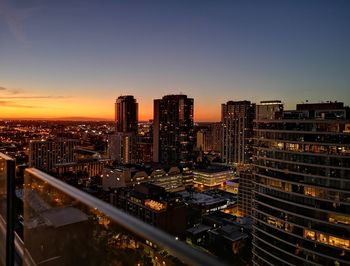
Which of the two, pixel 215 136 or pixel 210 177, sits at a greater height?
pixel 215 136

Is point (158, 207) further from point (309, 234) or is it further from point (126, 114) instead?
point (126, 114)

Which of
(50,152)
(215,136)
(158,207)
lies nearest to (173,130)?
(50,152)

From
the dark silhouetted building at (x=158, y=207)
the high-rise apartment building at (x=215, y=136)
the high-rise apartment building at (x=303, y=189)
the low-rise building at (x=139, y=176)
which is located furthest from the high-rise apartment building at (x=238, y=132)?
the high-rise apartment building at (x=303, y=189)

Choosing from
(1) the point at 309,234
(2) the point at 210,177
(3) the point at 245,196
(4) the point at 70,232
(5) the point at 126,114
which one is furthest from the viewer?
(5) the point at 126,114

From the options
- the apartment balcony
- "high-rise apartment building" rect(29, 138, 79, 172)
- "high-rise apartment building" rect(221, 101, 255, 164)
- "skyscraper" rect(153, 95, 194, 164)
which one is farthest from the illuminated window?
"high-rise apartment building" rect(221, 101, 255, 164)

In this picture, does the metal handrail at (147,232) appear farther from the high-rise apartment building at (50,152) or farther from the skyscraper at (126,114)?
the skyscraper at (126,114)
